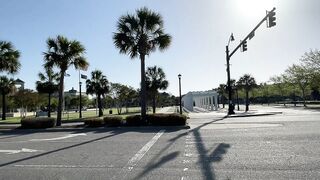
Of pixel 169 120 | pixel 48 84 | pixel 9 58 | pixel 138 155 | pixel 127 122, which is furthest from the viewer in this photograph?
pixel 48 84

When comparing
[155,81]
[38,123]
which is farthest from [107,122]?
[155,81]

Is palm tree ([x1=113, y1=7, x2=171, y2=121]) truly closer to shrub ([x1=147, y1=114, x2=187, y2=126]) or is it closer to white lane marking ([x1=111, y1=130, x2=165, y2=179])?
shrub ([x1=147, y1=114, x2=187, y2=126])

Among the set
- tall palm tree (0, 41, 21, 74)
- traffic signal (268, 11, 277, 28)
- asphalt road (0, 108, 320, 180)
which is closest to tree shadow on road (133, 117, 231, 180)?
asphalt road (0, 108, 320, 180)

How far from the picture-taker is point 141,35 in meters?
23.8

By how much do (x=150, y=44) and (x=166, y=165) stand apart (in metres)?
16.1

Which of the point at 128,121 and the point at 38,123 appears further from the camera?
the point at 38,123

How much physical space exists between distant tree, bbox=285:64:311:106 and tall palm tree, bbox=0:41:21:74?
42.6m

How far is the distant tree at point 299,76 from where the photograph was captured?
183 feet

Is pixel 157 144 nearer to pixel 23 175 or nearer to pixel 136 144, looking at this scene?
pixel 136 144

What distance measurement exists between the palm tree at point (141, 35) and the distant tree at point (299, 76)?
37138 mm

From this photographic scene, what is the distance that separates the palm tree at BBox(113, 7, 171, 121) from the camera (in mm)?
23719

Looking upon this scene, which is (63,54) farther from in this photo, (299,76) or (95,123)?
(299,76)

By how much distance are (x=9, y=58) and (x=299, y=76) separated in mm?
45743

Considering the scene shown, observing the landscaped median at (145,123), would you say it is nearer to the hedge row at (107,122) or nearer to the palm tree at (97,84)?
the hedge row at (107,122)
